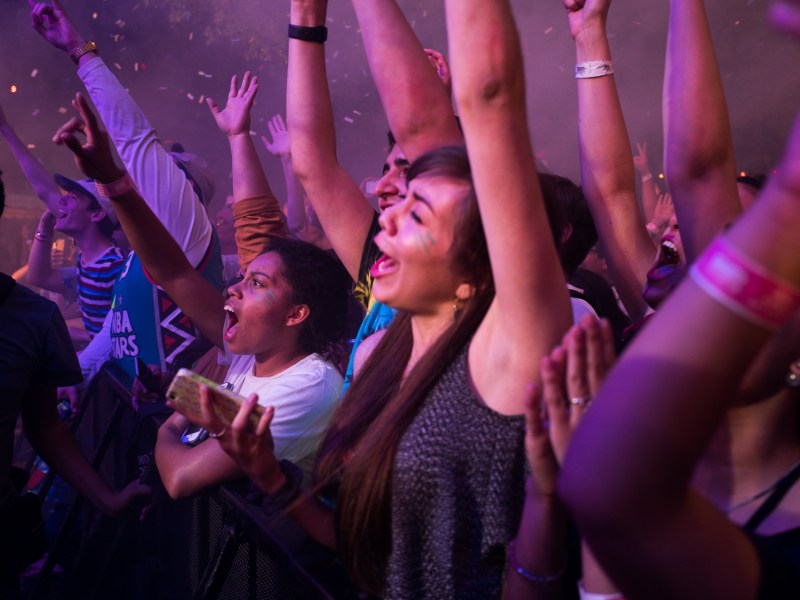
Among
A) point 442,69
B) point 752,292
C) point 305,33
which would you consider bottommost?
point 442,69

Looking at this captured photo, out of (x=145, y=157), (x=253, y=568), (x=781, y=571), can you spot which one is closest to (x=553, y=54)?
(x=145, y=157)

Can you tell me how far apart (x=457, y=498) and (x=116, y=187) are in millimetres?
1639

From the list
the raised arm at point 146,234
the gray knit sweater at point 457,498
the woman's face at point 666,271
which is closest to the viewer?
the gray knit sweater at point 457,498

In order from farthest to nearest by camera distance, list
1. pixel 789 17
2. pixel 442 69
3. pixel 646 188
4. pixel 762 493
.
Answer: pixel 646 188
pixel 442 69
pixel 762 493
pixel 789 17

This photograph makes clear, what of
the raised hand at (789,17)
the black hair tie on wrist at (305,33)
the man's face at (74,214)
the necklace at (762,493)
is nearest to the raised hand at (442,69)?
the black hair tie on wrist at (305,33)

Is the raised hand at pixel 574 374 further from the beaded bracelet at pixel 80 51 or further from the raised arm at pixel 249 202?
the beaded bracelet at pixel 80 51

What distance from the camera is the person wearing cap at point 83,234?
3.89 meters

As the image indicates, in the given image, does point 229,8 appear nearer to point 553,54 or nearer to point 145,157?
point 553,54

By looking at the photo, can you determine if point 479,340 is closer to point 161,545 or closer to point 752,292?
point 752,292

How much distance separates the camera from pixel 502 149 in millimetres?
932

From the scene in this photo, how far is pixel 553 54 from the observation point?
18.8ft

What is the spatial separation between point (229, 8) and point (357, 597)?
25.9 feet

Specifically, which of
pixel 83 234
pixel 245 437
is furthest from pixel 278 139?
pixel 245 437

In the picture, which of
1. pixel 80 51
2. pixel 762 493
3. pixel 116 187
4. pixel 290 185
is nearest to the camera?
pixel 762 493
